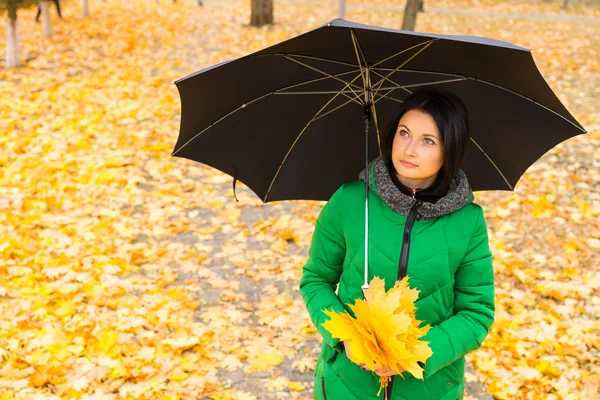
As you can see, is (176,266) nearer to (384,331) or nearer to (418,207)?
(418,207)

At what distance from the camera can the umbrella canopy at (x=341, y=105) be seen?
184 centimetres

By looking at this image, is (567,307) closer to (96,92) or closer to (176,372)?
(176,372)

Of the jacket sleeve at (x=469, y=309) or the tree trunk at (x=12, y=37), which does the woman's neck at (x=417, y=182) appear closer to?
the jacket sleeve at (x=469, y=309)

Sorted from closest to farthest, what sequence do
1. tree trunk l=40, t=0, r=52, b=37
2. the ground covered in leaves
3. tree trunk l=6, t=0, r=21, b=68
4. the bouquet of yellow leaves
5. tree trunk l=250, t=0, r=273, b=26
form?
the bouquet of yellow leaves
the ground covered in leaves
tree trunk l=6, t=0, r=21, b=68
tree trunk l=40, t=0, r=52, b=37
tree trunk l=250, t=0, r=273, b=26

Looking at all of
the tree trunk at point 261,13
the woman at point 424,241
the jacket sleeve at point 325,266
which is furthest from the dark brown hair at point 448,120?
the tree trunk at point 261,13

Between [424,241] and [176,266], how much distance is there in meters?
3.27

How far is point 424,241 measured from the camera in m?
1.87

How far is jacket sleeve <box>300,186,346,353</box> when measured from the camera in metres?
1.99

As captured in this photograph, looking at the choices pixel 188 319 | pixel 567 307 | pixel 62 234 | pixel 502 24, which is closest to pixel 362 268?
pixel 188 319

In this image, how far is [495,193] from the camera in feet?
20.4

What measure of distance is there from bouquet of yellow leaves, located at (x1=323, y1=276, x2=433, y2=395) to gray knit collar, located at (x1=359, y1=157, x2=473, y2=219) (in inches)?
11.4

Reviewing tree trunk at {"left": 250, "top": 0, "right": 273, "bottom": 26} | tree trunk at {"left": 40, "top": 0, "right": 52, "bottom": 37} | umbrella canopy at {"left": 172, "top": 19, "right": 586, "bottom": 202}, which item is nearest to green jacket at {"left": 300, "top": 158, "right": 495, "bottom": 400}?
umbrella canopy at {"left": 172, "top": 19, "right": 586, "bottom": 202}

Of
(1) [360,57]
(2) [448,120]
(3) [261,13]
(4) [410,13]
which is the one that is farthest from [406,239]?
(3) [261,13]

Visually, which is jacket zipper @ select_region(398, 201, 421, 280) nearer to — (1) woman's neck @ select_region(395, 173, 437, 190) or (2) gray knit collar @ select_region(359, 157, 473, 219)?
(2) gray knit collar @ select_region(359, 157, 473, 219)
